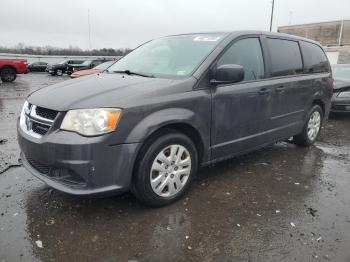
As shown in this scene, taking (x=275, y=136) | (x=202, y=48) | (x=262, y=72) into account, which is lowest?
(x=275, y=136)

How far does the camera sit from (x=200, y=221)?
3.29m

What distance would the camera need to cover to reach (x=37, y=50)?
57.5m

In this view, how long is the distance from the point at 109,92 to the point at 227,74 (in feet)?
4.06

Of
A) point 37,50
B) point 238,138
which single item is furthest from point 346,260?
point 37,50

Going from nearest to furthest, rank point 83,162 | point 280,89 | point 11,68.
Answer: point 83,162, point 280,89, point 11,68

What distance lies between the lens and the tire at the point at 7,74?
19.4 m

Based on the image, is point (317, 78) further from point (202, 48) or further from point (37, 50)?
point (37, 50)

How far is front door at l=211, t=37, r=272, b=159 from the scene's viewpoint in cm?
388

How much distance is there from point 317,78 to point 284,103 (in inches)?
43.8

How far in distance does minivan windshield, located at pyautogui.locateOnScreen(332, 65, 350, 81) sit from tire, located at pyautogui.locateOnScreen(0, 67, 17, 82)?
54.4ft

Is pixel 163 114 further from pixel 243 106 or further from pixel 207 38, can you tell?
pixel 207 38

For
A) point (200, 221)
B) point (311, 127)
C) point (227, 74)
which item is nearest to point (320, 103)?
point (311, 127)

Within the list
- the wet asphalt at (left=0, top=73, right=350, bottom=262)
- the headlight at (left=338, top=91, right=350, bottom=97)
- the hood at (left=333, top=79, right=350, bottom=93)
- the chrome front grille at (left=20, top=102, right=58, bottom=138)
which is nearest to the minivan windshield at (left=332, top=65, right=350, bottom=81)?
the hood at (left=333, top=79, right=350, bottom=93)

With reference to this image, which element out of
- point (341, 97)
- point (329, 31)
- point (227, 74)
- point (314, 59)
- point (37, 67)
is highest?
point (329, 31)
